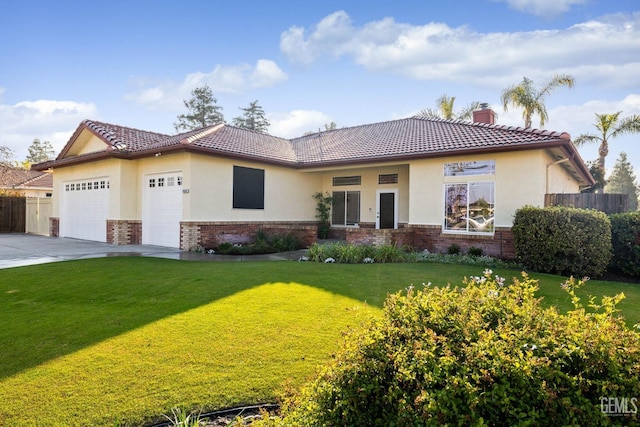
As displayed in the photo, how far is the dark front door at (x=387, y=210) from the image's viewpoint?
55.5ft

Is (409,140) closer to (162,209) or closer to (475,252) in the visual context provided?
(475,252)

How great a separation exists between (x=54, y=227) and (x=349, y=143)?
16.5 meters

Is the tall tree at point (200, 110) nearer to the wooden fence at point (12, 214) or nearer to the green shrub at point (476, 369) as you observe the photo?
the wooden fence at point (12, 214)

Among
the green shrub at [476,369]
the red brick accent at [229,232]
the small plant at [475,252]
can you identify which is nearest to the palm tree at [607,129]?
the small plant at [475,252]

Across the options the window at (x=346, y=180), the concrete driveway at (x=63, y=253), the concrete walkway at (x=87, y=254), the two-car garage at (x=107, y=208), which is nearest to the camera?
the concrete driveway at (x=63, y=253)

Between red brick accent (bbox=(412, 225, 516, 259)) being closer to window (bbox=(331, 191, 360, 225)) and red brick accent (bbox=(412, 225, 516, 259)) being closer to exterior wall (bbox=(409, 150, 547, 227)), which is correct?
exterior wall (bbox=(409, 150, 547, 227))

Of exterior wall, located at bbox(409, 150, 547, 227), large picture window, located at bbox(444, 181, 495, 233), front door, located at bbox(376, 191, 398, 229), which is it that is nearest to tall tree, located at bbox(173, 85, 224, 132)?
front door, located at bbox(376, 191, 398, 229)

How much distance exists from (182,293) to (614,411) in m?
6.43

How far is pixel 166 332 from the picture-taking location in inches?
Result: 188

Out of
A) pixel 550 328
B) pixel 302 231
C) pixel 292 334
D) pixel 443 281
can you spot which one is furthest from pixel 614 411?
pixel 302 231

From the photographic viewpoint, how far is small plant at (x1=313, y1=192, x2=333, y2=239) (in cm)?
1861

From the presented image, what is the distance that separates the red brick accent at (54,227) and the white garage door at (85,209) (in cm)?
30

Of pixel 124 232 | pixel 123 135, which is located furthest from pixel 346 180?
pixel 123 135

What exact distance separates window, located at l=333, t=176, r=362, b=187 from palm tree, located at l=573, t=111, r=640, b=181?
20215 mm
